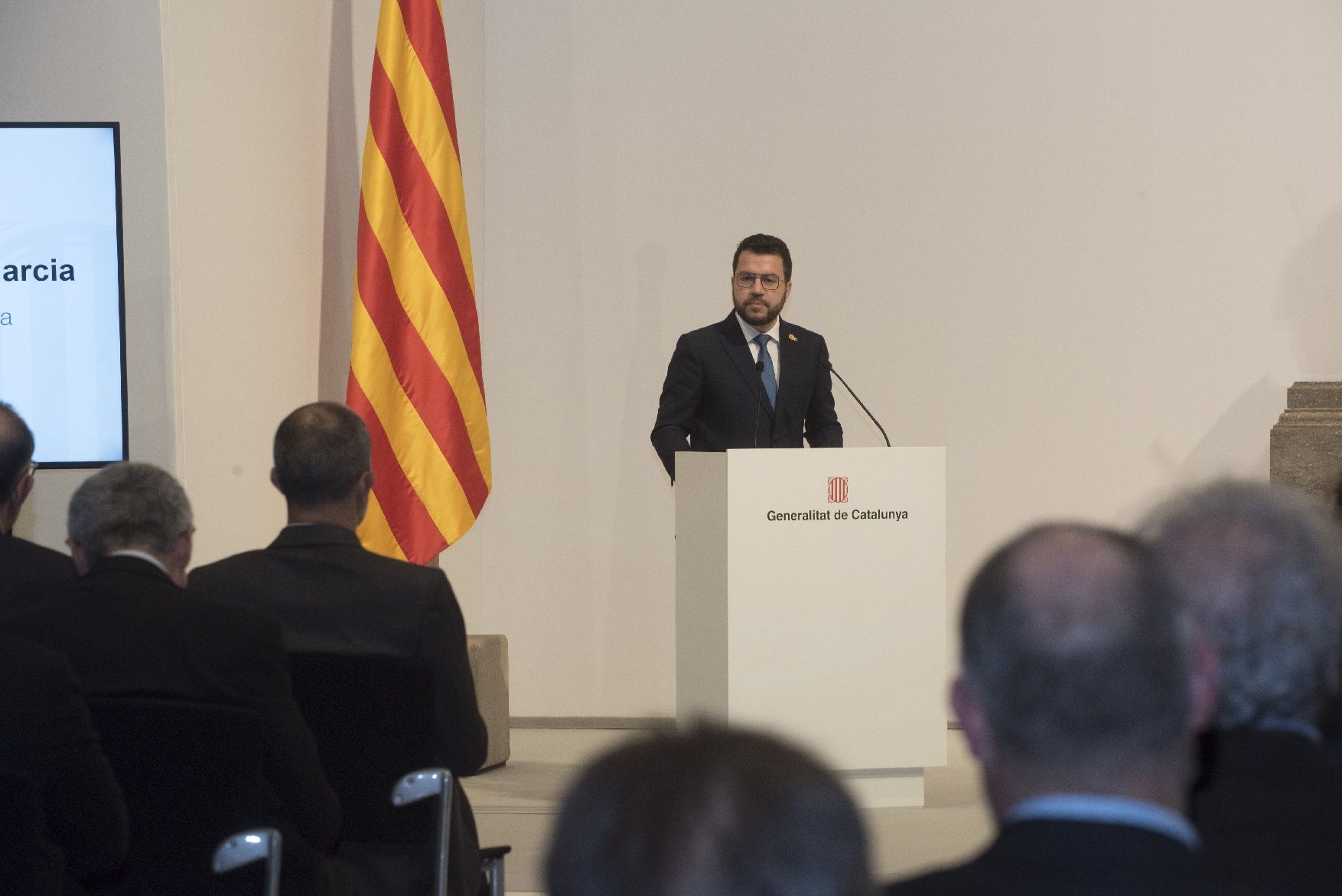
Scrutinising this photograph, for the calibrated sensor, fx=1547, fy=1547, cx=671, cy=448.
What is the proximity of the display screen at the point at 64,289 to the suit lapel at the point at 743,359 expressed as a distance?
6.85 ft

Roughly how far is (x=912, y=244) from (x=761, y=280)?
176cm

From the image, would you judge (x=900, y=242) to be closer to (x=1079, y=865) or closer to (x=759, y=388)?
(x=759, y=388)

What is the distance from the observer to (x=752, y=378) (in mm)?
5312

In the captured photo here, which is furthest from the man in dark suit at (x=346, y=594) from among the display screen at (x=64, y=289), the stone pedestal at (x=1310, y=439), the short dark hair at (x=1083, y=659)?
the stone pedestal at (x=1310, y=439)

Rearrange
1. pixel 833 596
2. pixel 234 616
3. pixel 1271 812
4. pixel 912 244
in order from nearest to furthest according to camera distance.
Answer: pixel 1271 812 < pixel 234 616 < pixel 833 596 < pixel 912 244

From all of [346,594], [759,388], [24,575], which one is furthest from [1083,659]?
[759,388]

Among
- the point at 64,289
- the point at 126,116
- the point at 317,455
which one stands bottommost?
the point at 317,455

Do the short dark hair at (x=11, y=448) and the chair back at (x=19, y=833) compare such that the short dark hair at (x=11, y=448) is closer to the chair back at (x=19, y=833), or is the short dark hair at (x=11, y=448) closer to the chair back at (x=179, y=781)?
the chair back at (x=179, y=781)

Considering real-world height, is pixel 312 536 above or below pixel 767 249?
below

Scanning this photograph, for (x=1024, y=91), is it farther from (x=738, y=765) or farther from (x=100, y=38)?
(x=738, y=765)

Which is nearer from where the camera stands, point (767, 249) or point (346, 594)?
point (346, 594)

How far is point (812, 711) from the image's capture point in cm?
454

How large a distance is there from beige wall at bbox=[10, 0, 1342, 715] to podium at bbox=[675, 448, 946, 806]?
2187mm

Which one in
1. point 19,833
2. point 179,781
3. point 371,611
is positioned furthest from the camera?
point 371,611
